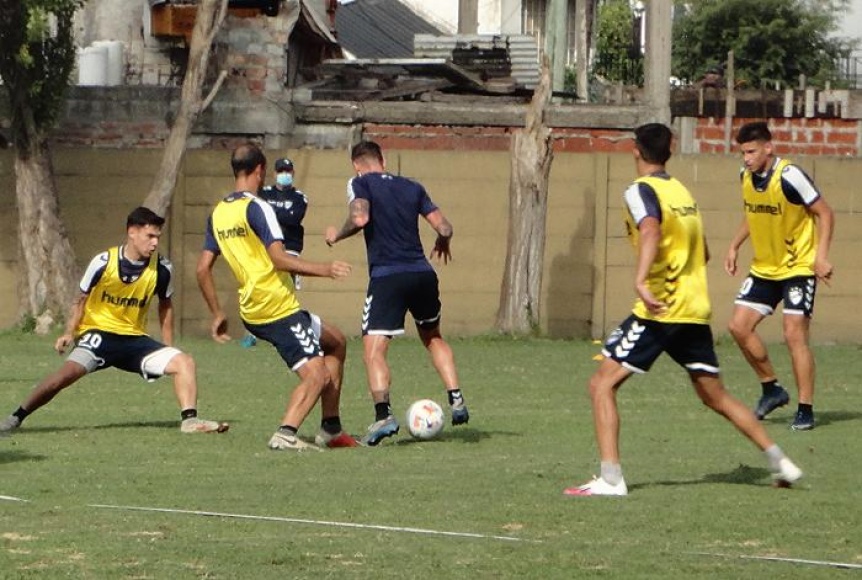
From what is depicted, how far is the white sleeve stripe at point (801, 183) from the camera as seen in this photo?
13.0 meters

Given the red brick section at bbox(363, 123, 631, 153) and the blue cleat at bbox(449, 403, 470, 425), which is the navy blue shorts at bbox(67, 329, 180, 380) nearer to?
the blue cleat at bbox(449, 403, 470, 425)

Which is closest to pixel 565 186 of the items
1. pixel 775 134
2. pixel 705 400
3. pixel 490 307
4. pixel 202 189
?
pixel 490 307

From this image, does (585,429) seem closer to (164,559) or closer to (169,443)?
(169,443)

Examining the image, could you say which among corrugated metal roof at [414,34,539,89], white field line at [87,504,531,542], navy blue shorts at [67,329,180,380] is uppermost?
corrugated metal roof at [414,34,539,89]

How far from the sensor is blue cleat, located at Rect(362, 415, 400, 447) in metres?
12.1

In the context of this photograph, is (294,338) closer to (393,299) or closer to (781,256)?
(393,299)

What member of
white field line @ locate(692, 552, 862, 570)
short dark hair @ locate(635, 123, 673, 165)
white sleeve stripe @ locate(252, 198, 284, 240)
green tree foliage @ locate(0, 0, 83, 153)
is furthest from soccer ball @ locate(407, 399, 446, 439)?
green tree foliage @ locate(0, 0, 83, 153)

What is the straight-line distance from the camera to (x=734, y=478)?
1055 cm

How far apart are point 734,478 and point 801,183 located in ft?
10.1

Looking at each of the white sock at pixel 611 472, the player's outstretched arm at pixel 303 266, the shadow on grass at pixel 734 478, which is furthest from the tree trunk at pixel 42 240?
the white sock at pixel 611 472

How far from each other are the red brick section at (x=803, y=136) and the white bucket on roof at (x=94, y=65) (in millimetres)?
8502

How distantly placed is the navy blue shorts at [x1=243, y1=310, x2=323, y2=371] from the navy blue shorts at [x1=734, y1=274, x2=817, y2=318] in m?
3.33

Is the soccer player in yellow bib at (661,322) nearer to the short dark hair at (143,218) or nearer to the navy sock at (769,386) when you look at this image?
the navy sock at (769,386)

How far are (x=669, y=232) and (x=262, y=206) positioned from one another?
290 cm
